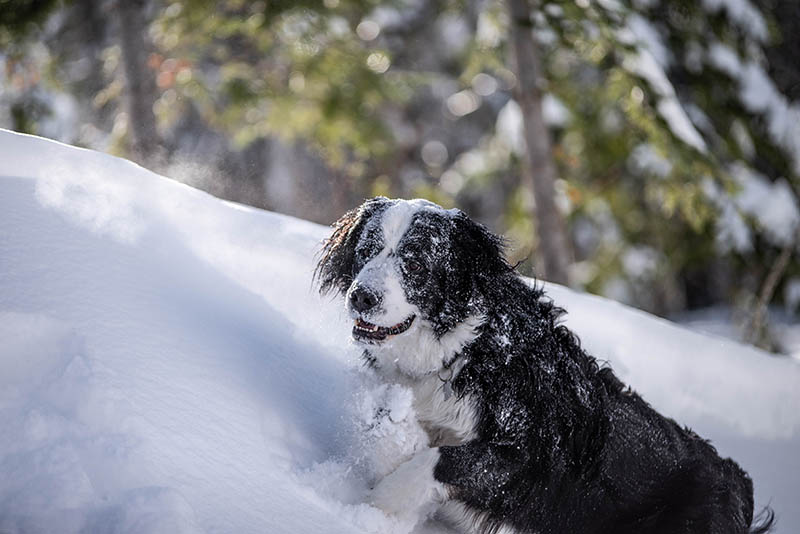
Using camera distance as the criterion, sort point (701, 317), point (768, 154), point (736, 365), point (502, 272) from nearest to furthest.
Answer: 1. point (502, 272)
2. point (736, 365)
3. point (768, 154)
4. point (701, 317)

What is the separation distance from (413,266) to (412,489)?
893 millimetres

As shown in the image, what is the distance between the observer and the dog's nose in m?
2.86

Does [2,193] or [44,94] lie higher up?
[2,193]

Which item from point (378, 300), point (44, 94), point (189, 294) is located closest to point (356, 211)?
point (378, 300)

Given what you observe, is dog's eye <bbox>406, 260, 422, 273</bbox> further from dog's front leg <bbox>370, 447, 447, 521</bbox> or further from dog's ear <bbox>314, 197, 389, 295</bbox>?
dog's front leg <bbox>370, 447, 447, 521</bbox>

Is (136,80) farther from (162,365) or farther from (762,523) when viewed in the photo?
(762,523)

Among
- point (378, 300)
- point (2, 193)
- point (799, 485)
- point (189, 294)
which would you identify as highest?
point (2, 193)

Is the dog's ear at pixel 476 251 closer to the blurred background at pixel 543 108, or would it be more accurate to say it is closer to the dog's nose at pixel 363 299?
the dog's nose at pixel 363 299

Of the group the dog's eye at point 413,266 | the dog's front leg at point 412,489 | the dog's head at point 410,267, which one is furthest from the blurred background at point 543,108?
the dog's front leg at point 412,489

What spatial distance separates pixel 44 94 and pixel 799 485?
29.1 ft

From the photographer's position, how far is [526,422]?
3006 millimetres

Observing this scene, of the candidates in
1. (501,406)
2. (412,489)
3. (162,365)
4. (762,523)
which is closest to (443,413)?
(501,406)

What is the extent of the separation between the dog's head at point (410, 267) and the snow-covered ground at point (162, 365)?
38 cm

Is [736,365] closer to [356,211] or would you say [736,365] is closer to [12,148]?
[356,211]
